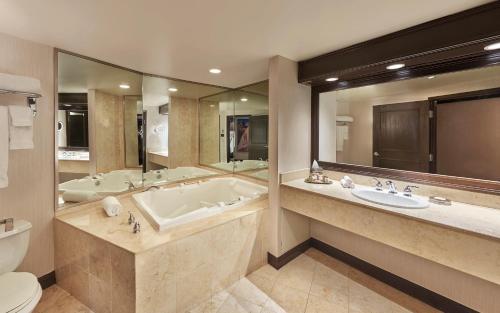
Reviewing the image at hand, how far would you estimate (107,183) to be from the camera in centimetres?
256

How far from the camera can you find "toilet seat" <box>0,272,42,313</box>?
128 cm

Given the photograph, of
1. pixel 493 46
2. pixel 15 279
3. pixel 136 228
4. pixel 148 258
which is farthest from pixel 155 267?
pixel 493 46

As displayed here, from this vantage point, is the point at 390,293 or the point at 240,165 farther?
the point at 240,165

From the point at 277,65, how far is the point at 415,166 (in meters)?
1.55

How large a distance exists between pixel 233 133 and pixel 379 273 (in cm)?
256

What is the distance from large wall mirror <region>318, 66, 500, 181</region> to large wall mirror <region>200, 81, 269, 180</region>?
3.52 feet

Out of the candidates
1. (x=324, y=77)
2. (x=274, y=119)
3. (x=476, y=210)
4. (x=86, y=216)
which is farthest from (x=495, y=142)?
(x=86, y=216)

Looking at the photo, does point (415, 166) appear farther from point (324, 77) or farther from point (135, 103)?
point (135, 103)

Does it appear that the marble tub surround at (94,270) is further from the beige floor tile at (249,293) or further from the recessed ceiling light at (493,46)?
the recessed ceiling light at (493,46)

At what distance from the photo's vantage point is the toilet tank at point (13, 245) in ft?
5.07

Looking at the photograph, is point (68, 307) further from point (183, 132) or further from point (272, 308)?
point (183, 132)

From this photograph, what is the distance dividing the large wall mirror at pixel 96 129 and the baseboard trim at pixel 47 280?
624 millimetres

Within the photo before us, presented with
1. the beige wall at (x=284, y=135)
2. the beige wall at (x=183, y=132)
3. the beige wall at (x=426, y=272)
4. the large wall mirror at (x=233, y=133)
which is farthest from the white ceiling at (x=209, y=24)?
the beige wall at (x=426, y=272)

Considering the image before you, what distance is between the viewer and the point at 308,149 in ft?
8.87
